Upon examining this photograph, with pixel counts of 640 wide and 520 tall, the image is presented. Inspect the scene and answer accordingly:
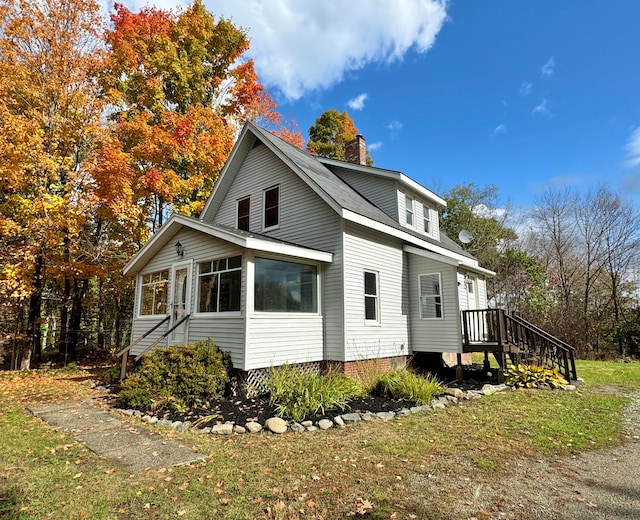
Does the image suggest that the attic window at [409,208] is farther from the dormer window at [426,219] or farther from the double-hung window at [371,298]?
the double-hung window at [371,298]

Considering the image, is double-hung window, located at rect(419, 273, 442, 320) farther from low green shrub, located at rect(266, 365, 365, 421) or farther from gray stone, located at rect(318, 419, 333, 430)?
gray stone, located at rect(318, 419, 333, 430)

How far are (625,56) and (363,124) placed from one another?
680 inches

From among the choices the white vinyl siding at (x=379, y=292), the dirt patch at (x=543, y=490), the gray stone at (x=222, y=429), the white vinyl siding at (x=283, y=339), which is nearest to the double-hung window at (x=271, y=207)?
→ the white vinyl siding at (x=379, y=292)

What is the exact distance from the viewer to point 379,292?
10664 mm

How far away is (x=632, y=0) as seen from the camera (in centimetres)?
890

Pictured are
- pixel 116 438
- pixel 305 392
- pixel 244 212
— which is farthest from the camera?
pixel 244 212

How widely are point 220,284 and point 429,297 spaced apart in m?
6.66

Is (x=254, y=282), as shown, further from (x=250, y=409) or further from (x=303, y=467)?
(x=303, y=467)

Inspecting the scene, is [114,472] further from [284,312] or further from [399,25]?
[399,25]

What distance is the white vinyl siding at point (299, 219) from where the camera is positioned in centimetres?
952

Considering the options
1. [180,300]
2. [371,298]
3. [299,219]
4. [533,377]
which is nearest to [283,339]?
[371,298]

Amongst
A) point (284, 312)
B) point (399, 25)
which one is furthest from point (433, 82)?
point (284, 312)

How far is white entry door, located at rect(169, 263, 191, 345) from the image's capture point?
9.58 meters

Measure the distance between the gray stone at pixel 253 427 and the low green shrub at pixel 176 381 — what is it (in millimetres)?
1552
